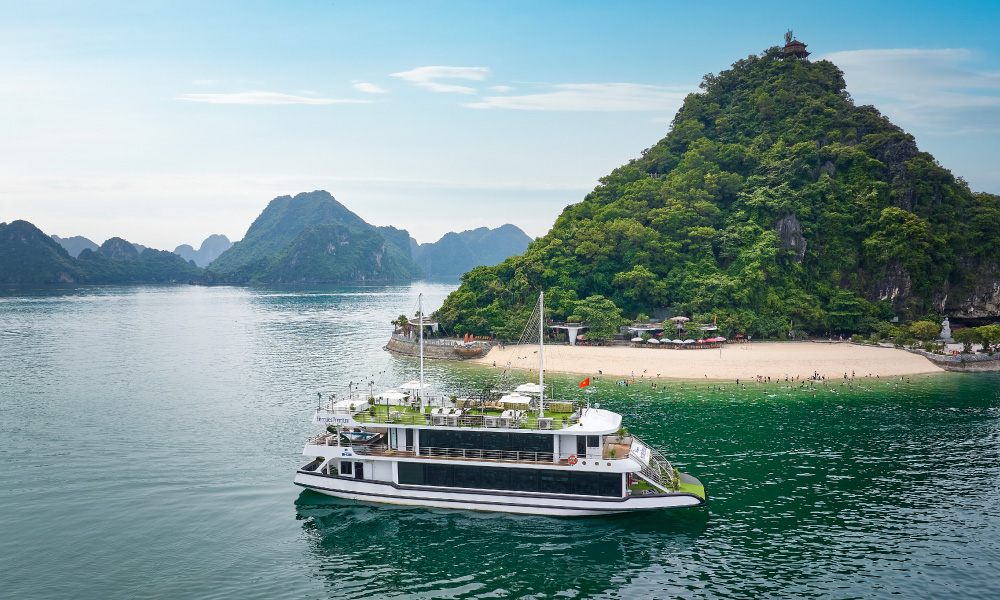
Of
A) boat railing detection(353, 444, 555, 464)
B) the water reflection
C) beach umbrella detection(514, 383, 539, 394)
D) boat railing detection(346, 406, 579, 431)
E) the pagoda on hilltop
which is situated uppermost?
the pagoda on hilltop

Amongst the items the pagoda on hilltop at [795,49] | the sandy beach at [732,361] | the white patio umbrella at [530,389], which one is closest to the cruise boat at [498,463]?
the white patio umbrella at [530,389]

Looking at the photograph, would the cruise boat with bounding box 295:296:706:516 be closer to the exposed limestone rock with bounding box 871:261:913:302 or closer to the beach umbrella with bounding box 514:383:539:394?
the beach umbrella with bounding box 514:383:539:394

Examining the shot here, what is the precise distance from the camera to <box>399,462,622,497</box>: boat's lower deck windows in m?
32.4

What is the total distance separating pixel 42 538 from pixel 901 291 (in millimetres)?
102653

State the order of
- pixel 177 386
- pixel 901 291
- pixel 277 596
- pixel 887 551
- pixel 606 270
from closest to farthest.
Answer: pixel 277 596 < pixel 887 551 < pixel 177 386 < pixel 901 291 < pixel 606 270

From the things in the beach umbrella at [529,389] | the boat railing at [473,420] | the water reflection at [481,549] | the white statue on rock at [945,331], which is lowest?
the water reflection at [481,549]

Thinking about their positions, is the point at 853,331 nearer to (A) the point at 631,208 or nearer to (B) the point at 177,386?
(A) the point at 631,208

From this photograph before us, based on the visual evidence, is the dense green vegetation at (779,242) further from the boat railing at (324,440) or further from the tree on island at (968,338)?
the boat railing at (324,440)

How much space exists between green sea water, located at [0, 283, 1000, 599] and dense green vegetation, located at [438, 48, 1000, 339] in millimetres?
31423

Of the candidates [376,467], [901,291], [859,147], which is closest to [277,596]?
[376,467]

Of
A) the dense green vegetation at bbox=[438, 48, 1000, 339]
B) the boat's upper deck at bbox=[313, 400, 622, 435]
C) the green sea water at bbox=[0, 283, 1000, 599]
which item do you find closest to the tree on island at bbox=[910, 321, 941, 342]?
the dense green vegetation at bbox=[438, 48, 1000, 339]

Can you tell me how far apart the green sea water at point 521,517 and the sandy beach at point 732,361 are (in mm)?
7329

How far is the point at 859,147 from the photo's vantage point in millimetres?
104500

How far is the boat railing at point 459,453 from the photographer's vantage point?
3328 centimetres
